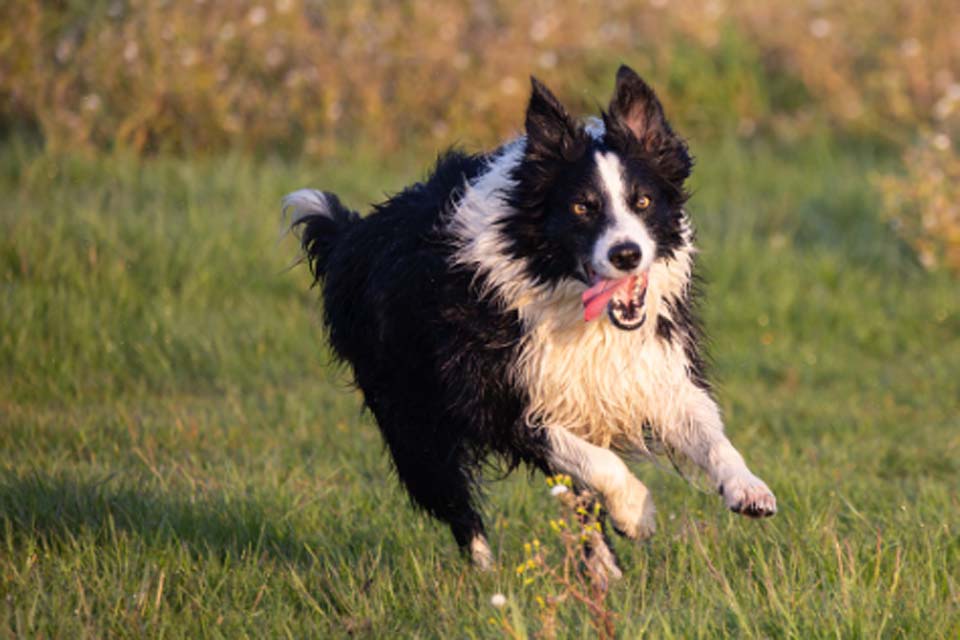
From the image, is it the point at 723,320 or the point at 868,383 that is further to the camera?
the point at 723,320

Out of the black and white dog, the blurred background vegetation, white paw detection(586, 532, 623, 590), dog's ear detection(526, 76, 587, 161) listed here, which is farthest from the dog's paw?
the blurred background vegetation

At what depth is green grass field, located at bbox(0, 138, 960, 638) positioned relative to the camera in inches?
164

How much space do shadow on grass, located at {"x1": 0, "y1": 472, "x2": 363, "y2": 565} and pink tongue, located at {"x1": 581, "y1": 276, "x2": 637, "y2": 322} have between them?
125cm

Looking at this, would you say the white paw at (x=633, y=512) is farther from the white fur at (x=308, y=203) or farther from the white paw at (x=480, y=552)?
the white fur at (x=308, y=203)

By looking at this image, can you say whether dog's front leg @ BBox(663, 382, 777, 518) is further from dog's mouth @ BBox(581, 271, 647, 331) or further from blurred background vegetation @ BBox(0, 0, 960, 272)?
blurred background vegetation @ BBox(0, 0, 960, 272)

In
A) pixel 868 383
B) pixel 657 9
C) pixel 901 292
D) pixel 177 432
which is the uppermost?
pixel 657 9

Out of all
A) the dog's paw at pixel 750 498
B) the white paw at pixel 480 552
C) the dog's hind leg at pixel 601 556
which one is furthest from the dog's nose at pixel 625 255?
the white paw at pixel 480 552

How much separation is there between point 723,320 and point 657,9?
5016mm

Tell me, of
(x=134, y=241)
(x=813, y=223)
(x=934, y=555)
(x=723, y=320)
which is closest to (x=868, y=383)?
(x=723, y=320)

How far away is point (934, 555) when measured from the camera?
4.45m

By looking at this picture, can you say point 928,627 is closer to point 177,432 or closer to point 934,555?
point 934,555

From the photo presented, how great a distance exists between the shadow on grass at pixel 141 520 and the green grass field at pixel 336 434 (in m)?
0.01

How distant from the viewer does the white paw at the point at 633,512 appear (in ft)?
13.7

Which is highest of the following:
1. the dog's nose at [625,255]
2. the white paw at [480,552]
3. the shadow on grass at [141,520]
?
the dog's nose at [625,255]
